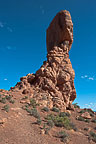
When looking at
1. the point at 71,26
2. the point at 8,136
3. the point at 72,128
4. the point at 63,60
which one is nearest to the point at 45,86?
the point at 63,60

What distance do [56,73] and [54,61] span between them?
2676mm

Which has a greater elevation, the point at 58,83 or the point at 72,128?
the point at 58,83

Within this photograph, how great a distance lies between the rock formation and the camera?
18.4 metres

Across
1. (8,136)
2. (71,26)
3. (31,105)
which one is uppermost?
(71,26)

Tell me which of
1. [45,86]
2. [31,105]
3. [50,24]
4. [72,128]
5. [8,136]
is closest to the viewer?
[8,136]

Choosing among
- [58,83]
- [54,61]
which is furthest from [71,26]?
[58,83]

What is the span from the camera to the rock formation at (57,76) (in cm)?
1842

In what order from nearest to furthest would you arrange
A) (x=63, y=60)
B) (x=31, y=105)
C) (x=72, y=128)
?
(x=72, y=128) < (x=31, y=105) < (x=63, y=60)

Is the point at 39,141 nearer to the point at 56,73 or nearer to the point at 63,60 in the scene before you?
the point at 56,73

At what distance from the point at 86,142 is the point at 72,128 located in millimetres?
2412

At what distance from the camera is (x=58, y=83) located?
21203 millimetres

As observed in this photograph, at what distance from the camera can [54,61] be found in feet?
72.9

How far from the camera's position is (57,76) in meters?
21.2

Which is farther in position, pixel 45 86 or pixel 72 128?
pixel 45 86
